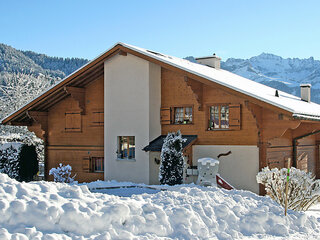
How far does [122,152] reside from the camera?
18.8m

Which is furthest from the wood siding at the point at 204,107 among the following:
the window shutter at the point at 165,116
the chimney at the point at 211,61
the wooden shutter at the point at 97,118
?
the chimney at the point at 211,61

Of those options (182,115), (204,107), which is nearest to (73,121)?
(182,115)

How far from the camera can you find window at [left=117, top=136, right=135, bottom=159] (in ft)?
60.6

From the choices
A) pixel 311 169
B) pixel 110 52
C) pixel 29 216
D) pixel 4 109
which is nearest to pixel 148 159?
pixel 110 52

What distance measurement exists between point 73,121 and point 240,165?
341 inches

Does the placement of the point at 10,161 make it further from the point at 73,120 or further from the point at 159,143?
the point at 159,143

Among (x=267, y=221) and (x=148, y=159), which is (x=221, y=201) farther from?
(x=148, y=159)

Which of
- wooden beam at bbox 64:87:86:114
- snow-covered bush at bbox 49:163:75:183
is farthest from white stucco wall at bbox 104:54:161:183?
snow-covered bush at bbox 49:163:75:183

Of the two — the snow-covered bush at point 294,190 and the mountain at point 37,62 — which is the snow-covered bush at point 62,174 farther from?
the mountain at point 37,62

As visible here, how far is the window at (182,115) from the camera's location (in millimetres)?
17547

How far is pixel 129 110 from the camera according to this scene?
1831cm

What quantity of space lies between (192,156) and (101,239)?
10639 mm

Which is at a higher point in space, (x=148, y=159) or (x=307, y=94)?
(x=307, y=94)

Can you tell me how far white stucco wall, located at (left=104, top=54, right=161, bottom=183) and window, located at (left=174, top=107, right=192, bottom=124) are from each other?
835mm
